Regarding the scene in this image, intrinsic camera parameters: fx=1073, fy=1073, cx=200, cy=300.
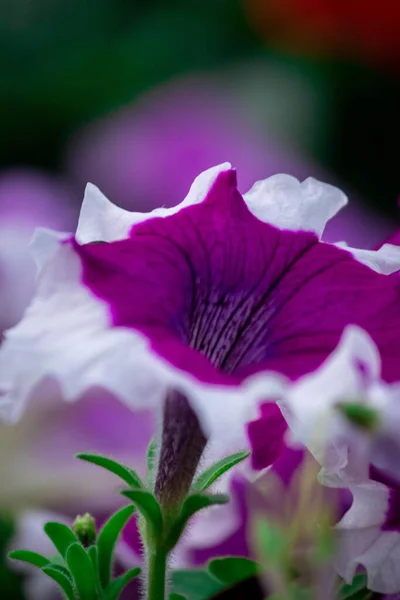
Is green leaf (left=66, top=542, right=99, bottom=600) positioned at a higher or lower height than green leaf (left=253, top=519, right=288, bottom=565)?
lower

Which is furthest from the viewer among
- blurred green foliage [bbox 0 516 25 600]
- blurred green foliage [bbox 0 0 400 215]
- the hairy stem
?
blurred green foliage [bbox 0 0 400 215]

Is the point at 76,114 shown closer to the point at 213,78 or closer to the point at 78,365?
the point at 213,78

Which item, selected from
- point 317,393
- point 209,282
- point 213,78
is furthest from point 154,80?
point 317,393

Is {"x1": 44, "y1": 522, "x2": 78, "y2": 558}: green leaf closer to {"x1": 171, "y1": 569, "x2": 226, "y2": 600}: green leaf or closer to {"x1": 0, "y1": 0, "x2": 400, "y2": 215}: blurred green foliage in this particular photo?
{"x1": 171, "y1": 569, "x2": 226, "y2": 600}: green leaf

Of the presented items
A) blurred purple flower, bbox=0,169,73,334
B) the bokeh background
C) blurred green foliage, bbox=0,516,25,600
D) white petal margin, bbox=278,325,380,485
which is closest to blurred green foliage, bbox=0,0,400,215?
the bokeh background

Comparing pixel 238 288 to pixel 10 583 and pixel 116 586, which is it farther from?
pixel 10 583

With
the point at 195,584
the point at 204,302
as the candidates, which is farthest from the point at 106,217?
the point at 195,584
